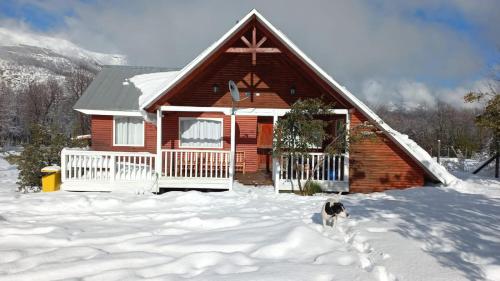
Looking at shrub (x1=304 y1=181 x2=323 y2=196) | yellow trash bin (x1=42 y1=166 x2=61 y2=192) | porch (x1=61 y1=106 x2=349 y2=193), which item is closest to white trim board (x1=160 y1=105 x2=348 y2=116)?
porch (x1=61 y1=106 x2=349 y2=193)

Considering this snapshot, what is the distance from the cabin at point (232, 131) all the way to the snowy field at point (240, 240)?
192 centimetres

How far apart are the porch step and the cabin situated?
122mm

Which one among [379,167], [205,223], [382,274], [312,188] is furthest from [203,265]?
[379,167]

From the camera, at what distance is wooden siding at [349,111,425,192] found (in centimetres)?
1101

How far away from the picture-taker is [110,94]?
15242mm

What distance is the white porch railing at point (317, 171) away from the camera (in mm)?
10281

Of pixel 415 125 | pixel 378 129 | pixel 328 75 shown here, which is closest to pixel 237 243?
pixel 328 75

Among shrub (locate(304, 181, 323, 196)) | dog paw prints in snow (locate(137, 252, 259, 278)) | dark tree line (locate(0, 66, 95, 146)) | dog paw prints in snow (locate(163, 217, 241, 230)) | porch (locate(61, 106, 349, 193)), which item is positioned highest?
dark tree line (locate(0, 66, 95, 146))

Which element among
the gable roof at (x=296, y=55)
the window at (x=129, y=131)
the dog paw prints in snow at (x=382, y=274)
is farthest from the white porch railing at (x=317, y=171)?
the window at (x=129, y=131)

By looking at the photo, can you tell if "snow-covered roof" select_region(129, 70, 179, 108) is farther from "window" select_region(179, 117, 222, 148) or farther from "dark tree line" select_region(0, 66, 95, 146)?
"dark tree line" select_region(0, 66, 95, 146)

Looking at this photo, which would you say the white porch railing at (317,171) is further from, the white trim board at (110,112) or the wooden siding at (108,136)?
the white trim board at (110,112)

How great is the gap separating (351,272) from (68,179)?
27.9 ft

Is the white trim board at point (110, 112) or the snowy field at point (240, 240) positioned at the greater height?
the white trim board at point (110, 112)

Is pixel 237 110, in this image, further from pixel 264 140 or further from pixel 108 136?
pixel 108 136
